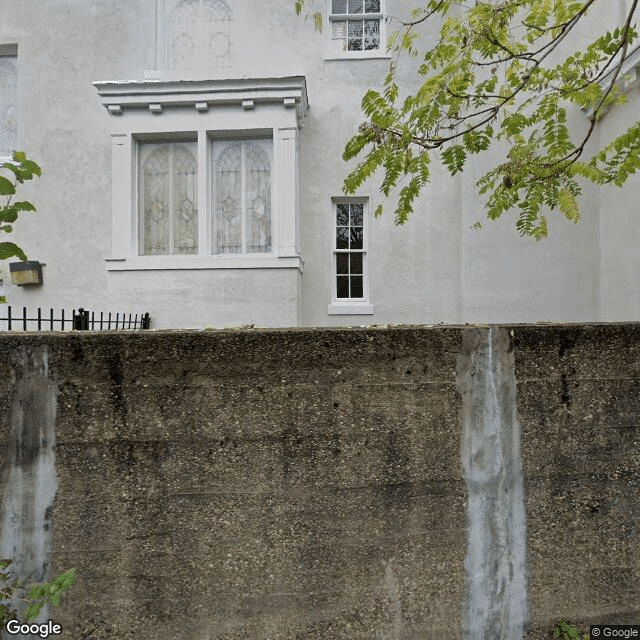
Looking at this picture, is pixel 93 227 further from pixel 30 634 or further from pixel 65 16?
pixel 30 634

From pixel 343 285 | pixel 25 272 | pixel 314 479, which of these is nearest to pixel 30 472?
pixel 314 479

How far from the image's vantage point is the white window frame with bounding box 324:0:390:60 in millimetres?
7449

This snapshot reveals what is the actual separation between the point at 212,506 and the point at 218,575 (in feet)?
1.17

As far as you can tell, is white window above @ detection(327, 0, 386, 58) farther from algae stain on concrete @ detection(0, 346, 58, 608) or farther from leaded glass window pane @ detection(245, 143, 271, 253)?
algae stain on concrete @ detection(0, 346, 58, 608)

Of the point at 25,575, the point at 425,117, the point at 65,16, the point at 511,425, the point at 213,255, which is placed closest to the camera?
the point at 25,575

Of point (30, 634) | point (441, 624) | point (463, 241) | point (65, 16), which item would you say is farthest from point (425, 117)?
point (65, 16)

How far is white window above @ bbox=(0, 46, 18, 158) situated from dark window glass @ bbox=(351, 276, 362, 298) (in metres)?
6.77

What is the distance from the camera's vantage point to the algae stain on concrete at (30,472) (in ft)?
7.22

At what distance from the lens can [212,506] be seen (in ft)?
7.43

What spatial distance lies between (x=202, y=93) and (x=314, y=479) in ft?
21.0

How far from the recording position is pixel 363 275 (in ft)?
25.2

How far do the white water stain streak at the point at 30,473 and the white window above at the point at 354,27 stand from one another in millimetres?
7425

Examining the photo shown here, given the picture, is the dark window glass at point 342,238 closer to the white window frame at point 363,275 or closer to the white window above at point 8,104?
the white window frame at point 363,275

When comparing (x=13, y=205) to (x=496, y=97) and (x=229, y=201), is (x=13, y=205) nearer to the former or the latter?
(x=496, y=97)
